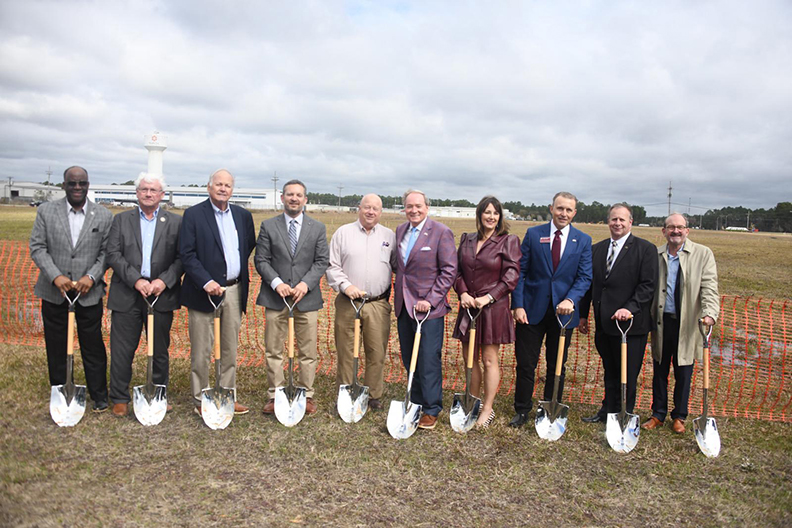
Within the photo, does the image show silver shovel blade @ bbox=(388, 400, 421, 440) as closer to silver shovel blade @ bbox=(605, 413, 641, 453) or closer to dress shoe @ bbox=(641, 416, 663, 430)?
silver shovel blade @ bbox=(605, 413, 641, 453)

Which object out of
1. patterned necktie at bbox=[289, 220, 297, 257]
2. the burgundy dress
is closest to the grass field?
the burgundy dress

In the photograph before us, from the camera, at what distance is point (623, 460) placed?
426 centimetres

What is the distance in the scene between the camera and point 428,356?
4.79 metres

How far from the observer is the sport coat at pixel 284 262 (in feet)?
15.9

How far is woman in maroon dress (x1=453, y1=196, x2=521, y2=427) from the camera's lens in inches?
183

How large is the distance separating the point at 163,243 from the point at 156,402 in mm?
1413

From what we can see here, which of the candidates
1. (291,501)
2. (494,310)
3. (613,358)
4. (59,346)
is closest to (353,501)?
(291,501)

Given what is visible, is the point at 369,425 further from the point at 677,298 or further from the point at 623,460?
the point at 677,298

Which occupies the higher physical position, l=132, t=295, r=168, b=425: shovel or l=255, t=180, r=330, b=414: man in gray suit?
l=255, t=180, r=330, b=414: man in gray suit

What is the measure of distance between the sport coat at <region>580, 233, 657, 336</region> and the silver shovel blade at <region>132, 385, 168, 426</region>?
401 cm

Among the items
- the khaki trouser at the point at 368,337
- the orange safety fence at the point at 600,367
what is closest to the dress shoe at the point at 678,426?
the orange safety fence at the point at 600,367

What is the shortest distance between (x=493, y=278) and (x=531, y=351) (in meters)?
0.78

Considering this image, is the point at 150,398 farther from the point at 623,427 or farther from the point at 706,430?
the point at 706,430

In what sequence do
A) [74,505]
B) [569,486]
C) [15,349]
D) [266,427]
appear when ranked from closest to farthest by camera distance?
[74,505] → [569,486] → [266,427] → [15,349]
